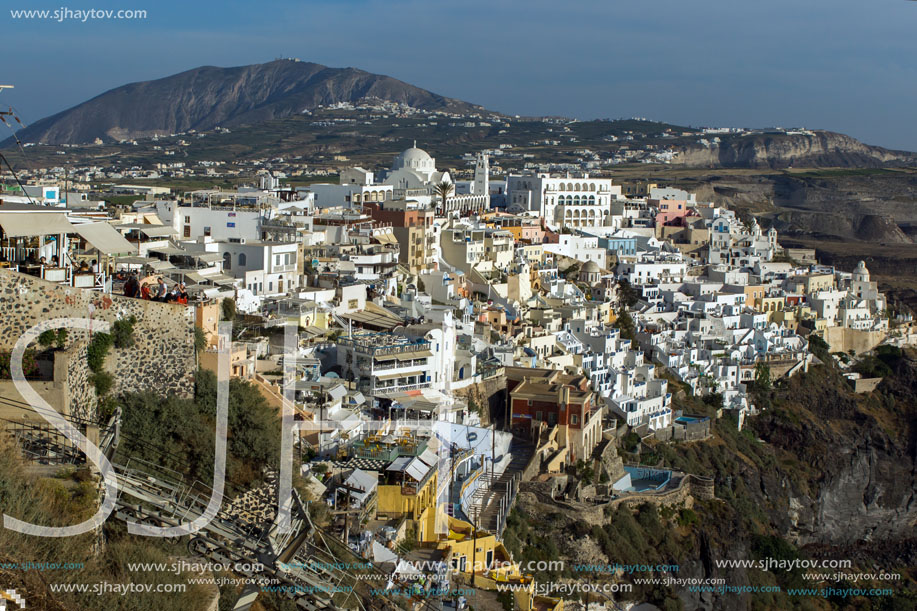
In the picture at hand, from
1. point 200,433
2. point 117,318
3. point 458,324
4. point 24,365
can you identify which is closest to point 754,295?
point 458,324

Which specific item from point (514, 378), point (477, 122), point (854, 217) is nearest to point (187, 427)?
point (514, 378)

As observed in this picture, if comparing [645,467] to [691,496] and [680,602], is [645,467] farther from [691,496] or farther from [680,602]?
[680,602]

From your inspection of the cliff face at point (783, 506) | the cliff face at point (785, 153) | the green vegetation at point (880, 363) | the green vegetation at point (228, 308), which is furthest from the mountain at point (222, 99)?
the green vegetation at point (228, 308)

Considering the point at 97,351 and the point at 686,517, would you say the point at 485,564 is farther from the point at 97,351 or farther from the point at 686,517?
the point at 686,517

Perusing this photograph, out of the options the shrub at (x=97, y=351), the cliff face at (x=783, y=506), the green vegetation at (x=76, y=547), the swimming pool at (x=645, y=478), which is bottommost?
the cliff face at (x=783, y=506)

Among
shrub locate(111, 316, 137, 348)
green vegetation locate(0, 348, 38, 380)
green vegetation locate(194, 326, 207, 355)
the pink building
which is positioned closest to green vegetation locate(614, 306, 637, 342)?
Result: the pink building

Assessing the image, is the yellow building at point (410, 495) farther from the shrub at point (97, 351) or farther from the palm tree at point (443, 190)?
the palm tree at point (443, 190)
